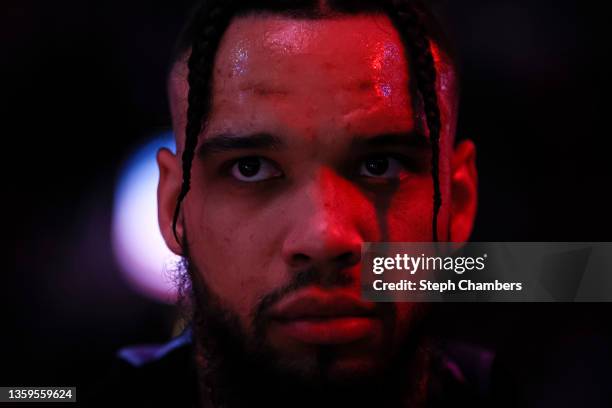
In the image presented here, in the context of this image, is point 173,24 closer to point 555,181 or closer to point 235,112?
point 235,112

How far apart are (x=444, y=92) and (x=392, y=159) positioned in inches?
8.7

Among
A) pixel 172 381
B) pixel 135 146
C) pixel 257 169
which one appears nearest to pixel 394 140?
pixel 257 169

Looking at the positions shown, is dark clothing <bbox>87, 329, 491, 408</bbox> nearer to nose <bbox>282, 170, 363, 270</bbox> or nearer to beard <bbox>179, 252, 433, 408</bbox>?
beard <bbox>179, 252, 433, 408</bbox>

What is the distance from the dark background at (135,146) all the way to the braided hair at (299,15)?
0.58 meters

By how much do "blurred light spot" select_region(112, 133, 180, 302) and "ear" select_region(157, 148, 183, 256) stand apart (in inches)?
28.0

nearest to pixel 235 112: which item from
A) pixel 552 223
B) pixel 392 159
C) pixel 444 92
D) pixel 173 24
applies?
pixel 392 159

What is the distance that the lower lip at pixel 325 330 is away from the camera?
1.10m

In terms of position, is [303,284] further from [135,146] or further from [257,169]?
[135,146]

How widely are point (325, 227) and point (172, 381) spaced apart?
70 centimetres

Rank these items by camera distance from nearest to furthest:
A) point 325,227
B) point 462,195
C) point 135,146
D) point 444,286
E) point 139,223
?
point 325,227, point 444,286, point 462,195, point 135,146, point 139,223

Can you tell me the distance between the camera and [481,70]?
1890 mm

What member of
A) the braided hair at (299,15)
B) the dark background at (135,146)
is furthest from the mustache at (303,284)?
the dark background at (135,146)

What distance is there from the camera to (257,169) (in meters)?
1.18

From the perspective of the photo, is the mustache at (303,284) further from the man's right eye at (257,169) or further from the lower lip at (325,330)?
the man's right eye at (257,169)
